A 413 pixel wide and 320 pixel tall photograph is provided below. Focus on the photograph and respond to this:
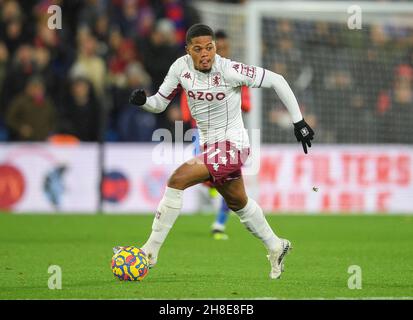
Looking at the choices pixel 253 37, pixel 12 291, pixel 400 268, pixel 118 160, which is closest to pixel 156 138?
pixel 118 160

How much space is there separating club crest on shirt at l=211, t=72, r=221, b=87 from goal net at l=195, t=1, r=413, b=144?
9791mm

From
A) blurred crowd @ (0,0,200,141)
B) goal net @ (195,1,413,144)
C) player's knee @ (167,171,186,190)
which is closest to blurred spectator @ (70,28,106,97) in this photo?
blurred crowd @ (0,0,200,141)

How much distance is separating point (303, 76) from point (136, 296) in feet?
39.1

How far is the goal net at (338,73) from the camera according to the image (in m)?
19.2

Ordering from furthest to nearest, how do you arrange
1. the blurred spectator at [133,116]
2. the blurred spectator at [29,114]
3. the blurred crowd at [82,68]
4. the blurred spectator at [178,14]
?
the blurred spectator at [178,14]
the blurred spectator at [133,116]
the blurred crowd at [82,68]
the blurred spectator at [29,114]

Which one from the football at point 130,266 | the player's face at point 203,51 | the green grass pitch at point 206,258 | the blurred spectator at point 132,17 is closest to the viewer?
the green grass pitch at point 206,258

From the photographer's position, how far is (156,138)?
1730 centimetres

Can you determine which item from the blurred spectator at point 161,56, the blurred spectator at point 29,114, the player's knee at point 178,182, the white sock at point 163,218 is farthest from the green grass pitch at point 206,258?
the blurred spectator at point 161,56

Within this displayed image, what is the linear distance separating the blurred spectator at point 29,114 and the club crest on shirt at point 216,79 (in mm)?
9643

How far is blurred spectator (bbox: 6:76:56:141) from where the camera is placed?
1850 cm

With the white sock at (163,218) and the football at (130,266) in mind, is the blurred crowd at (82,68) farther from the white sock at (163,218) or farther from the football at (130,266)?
the football at (130,266)

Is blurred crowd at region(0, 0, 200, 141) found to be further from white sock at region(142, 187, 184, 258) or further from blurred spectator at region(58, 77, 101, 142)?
white sock at region(142, 187, 184, 258)

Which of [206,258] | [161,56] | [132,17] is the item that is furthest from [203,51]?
[132,17]

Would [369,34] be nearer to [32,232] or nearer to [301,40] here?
[301,40]
